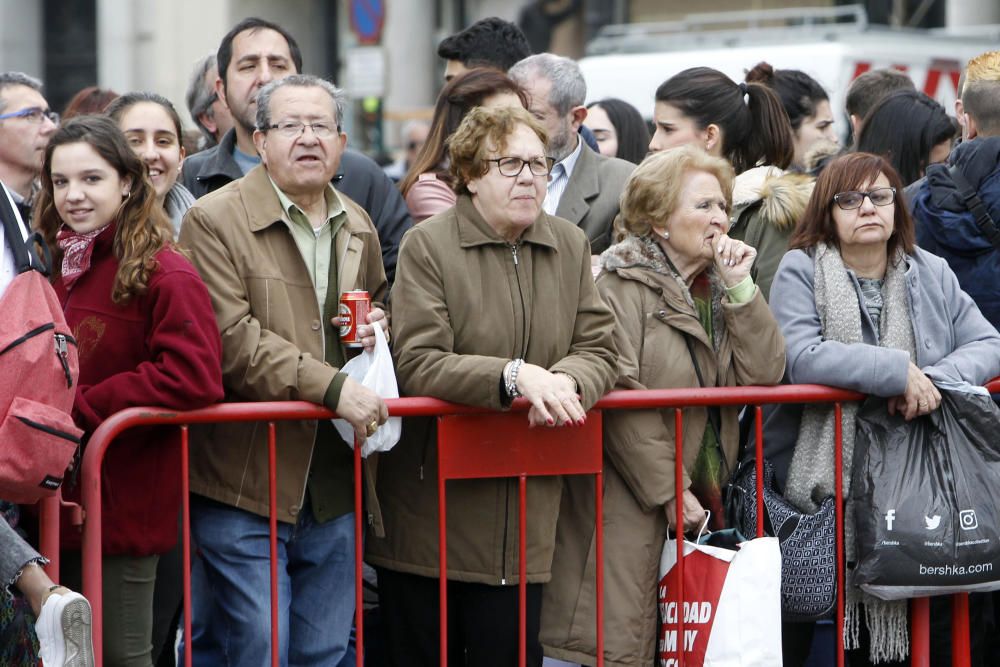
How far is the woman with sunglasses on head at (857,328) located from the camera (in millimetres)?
4996

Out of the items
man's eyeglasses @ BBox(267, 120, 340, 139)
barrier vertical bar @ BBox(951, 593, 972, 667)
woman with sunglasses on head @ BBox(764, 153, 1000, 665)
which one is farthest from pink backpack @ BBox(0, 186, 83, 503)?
barrier vertical bar @ BBox(951, 593, 972, 667)

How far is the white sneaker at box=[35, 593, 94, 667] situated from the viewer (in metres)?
4.05

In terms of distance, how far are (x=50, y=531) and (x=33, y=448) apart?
39 cm

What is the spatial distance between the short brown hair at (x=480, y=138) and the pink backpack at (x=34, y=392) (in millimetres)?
1299

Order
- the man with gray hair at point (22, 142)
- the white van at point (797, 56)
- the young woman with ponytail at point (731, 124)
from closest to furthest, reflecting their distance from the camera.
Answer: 1. the man with gray hair at point (22, 142)
2. the young woman with ponytail at point (731, 124)
3. the white van at point (797, 56)

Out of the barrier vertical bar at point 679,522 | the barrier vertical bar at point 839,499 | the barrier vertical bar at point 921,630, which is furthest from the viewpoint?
the barrier vertical bar at point 921,630

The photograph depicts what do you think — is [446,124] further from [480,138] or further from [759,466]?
[759,466]

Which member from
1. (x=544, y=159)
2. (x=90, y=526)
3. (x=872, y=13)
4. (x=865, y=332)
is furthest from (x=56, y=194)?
(x=872, y=13)

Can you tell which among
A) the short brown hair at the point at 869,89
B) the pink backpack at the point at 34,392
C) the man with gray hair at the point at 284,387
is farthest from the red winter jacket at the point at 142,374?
the short brown hair at the point at 869,89

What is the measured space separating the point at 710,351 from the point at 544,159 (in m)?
0.82

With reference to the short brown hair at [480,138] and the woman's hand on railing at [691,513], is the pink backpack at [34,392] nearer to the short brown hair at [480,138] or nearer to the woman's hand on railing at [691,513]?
the short brown hair at [480,138]

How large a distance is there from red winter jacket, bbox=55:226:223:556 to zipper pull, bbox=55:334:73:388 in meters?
0.26

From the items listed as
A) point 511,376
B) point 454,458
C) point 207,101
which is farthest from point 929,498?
point 207,101

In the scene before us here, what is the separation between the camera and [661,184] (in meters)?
5.06
